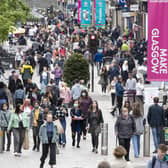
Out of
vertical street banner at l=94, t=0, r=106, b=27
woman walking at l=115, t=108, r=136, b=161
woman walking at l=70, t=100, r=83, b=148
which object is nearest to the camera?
woman walking at l=115, t=108, r=136, b=161

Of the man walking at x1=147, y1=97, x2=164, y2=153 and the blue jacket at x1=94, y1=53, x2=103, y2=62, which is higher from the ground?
the man walking at x1=147, y1=97, x2=164, y2=153

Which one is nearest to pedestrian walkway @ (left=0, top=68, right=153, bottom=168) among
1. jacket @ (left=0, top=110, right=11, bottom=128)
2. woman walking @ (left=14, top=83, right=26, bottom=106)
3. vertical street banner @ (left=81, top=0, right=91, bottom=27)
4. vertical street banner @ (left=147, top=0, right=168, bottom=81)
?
jacket @ (left=0, top=110, right=11, bottom=128)

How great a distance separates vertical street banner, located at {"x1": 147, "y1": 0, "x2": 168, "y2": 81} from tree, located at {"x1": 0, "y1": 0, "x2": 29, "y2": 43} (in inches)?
949

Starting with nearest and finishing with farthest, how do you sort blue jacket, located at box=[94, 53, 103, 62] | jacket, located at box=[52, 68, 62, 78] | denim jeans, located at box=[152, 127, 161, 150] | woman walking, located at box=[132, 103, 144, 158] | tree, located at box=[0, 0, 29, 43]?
woman walking, located at box=[132, 103, 144, 158] → denim jeans, located at box=[152, 127, 161, 150] → jacket, located at box=[52, 68, 62, 78] → tree, located at box=[0, 0, 29, 43] → blue jacket, located at box=[94, 53, 103, 62]

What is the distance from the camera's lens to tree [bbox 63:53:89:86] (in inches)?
1533

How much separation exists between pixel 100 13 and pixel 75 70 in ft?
57.1

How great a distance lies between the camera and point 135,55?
55.8 metres

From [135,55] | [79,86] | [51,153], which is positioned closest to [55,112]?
[51,153]

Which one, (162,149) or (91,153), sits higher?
(162,149)

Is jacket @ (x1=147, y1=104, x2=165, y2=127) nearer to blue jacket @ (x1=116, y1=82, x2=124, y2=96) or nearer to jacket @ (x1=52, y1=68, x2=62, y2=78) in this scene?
blue jacket @ (x1=116, y1=82, x2=124, y2=96)

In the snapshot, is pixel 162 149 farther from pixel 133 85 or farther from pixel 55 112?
pixel 133 85

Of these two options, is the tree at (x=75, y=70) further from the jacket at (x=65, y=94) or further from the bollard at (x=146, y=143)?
the bollard at (x=146, y=143)

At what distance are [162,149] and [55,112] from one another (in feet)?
29.0

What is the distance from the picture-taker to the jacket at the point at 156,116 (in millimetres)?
25375
